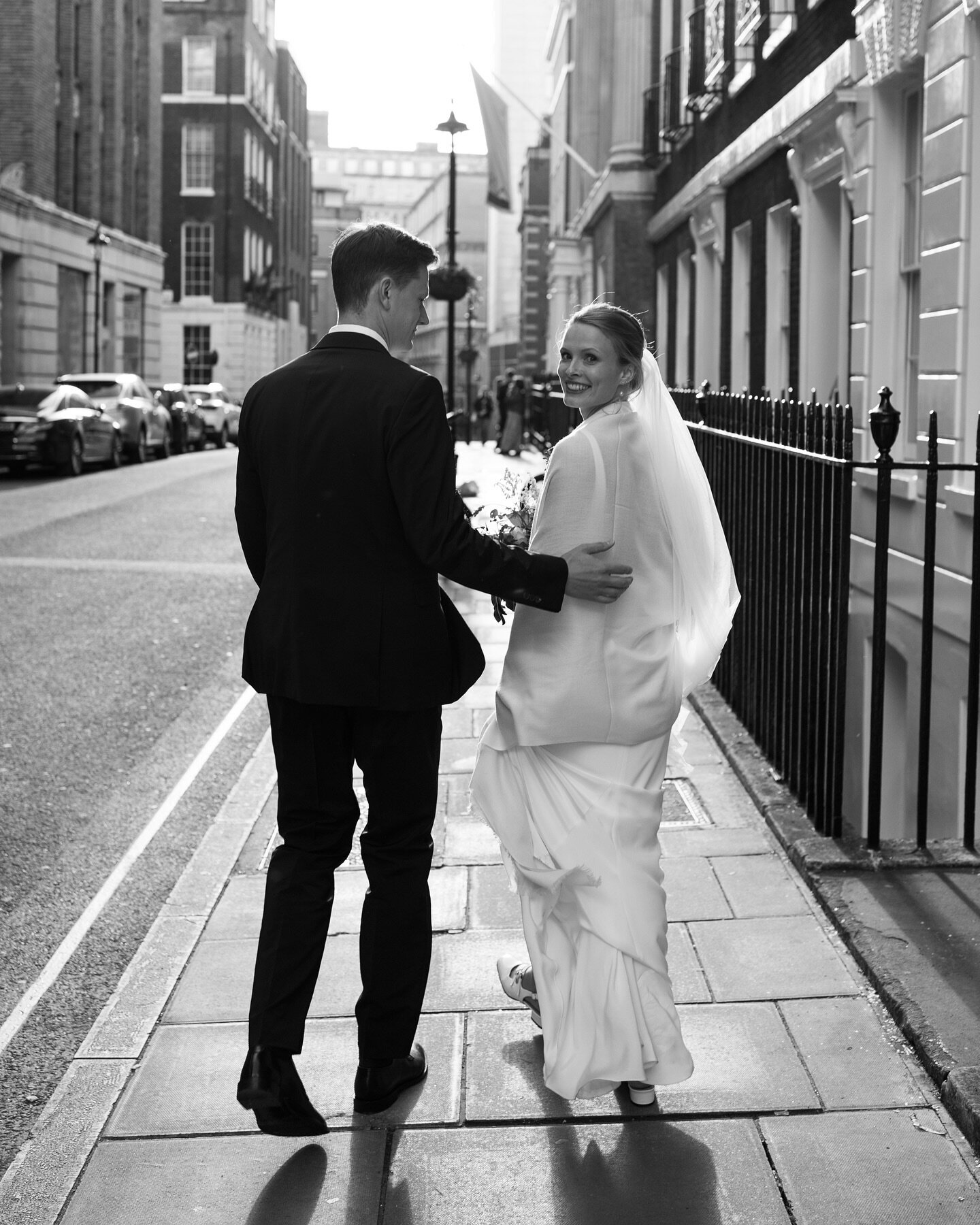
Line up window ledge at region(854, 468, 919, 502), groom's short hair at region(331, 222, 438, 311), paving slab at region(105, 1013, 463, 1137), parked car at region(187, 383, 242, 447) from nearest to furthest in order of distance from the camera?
groom's short hair at region(331, 222, 438, 311), paving slab at region(105, 1013, 463, 1137), window ledge at region(854, 468, 919, 502), parked car at region(187, 383, 242, 447)

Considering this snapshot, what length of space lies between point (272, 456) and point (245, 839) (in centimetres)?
256

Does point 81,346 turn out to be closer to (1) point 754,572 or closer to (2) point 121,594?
(2) point 121,594

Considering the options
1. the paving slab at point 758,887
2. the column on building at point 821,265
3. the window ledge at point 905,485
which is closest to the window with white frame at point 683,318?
the column on building at point 821,265

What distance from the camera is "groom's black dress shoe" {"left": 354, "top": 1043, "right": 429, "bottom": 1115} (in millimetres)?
3434

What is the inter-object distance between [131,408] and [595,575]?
27964 mm

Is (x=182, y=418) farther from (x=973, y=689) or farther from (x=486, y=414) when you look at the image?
(x=973, y=689)

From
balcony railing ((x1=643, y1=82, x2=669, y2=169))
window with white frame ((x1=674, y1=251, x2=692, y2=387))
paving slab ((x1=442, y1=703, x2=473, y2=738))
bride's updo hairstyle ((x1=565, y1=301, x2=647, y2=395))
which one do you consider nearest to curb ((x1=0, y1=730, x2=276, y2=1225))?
paving slab ((x1=442, y1=703, x2=473, y2=738))

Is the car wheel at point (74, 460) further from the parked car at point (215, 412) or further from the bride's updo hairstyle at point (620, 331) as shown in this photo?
the bride's updo hairstyle at point (620, 331)

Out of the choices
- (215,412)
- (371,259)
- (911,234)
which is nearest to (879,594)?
(371,259)

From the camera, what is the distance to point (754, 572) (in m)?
7.19

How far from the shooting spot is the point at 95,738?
24.8 ft

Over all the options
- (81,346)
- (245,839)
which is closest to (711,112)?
(245,839)

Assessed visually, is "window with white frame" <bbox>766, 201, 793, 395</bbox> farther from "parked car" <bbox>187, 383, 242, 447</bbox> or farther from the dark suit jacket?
"parked car" <bbox>187, 383, 242, 447</bbox>

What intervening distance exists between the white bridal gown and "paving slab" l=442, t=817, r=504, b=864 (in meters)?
1.69
